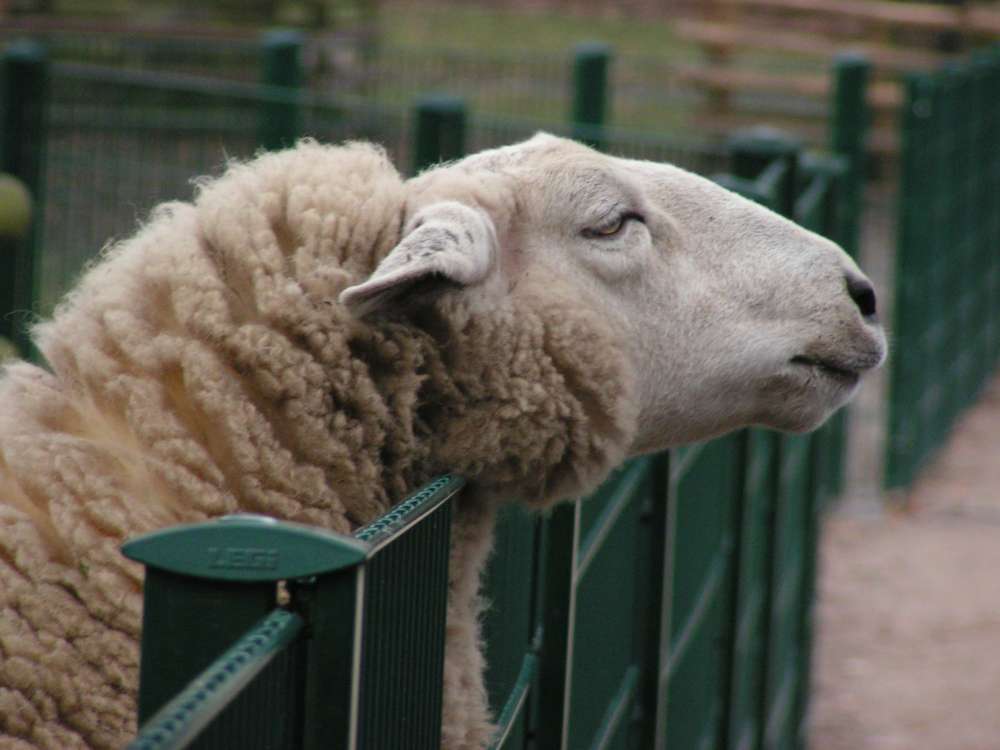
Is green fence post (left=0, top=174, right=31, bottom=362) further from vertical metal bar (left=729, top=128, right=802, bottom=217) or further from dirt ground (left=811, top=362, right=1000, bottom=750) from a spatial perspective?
dirt ground (left=811, top=362, right=1000, bottom=750)

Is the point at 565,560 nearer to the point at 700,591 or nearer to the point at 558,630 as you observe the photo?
the point at 558,630

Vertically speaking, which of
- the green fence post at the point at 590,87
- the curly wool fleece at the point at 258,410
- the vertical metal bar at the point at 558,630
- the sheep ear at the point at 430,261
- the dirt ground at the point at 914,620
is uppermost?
the green fence post at the point at 590,87

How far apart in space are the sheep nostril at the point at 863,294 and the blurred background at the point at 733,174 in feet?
3.31

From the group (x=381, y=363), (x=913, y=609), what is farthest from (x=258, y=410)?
(x=913, y=609)

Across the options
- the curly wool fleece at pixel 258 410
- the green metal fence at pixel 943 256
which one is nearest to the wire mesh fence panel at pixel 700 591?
the curly wool fleece at pixel 258 410

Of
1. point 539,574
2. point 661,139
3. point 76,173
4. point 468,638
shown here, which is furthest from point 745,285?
point 76,173

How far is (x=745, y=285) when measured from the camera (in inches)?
117

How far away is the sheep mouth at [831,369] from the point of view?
9.86 feet

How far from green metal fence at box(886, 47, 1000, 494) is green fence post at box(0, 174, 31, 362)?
15.4ft

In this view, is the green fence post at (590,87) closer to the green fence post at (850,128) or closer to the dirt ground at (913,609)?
the green fence post at (850,128)

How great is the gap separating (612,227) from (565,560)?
609 mm

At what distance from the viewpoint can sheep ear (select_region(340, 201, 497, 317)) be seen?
229cm

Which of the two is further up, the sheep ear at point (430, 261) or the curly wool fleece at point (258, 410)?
the sheep ear at point (430, 261)

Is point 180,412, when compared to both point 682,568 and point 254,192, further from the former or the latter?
point 682,568
